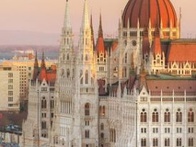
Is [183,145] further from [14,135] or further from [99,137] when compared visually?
[14,135]

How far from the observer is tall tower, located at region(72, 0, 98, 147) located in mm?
153450

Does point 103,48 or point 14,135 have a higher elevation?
point 103,48

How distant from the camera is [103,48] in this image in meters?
168

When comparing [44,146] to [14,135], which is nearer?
[44,146]

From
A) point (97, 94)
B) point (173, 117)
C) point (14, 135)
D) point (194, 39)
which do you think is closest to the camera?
point (173, 117)

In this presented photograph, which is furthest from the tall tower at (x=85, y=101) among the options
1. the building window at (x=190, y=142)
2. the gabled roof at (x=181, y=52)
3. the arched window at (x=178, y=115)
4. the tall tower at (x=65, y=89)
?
the building window at (x=190, y=142)

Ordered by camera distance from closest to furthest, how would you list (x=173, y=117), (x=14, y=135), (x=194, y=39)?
(x=173, y=117) → (x=194, y=39) → (x=14, y=135)

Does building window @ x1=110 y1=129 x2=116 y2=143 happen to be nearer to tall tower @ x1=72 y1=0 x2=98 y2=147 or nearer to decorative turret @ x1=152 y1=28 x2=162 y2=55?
tall tower @ x1=72 y1=0 x2=98 y2=147

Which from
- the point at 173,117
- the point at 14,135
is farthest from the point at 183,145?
the point at 14,135

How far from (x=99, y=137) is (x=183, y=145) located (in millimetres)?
13671

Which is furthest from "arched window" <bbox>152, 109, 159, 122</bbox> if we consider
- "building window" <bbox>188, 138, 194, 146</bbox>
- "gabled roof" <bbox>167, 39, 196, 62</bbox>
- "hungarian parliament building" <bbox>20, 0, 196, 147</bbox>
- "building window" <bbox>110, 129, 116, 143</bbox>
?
"gabled roof" <bbox>167, 39, 196, 62</bbox>

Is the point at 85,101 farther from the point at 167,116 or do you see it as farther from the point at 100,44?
the point at 100,44

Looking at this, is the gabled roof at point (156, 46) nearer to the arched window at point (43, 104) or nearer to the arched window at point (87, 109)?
the arched window at point (87, 109)

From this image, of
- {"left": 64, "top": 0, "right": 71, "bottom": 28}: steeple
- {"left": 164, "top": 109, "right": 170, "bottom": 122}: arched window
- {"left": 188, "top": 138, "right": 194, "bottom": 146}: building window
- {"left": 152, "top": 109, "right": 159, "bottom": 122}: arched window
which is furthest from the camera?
{"left": 64, "top": 0, "right": 71, "bottom": 28}: steeple
